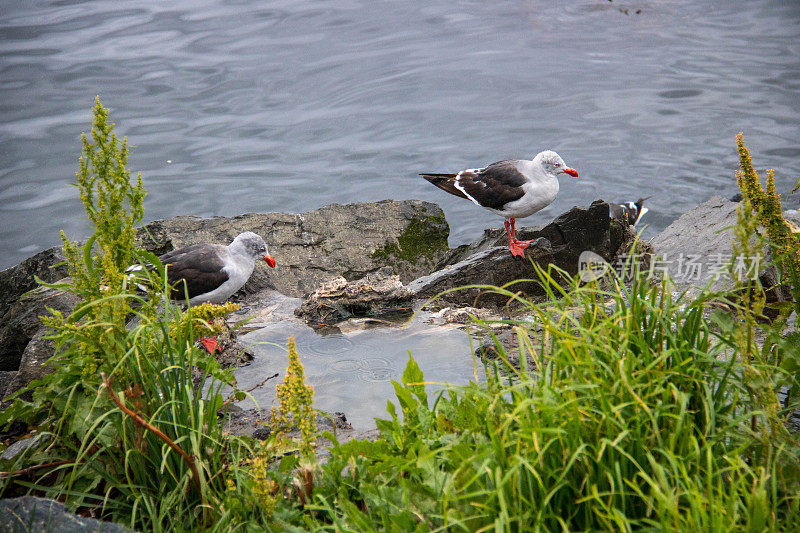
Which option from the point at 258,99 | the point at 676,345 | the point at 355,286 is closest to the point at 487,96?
the point at 258,99

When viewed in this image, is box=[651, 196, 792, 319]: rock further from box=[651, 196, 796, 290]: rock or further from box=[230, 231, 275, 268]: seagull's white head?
box=[230, 231, 275, 268]: seagull's white head

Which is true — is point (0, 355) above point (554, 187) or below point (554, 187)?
below

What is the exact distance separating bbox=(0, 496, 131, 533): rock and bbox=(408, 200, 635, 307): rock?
390 cm

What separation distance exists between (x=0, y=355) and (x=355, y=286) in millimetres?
3314

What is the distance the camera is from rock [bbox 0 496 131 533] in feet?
9.57

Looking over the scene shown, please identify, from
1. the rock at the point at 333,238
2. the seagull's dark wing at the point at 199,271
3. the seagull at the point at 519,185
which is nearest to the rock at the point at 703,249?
the seagull at the point at 519,185

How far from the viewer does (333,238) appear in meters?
8.85

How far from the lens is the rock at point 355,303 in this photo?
5988 mm

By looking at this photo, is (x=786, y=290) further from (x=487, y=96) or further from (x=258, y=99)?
(x=258, y=99)

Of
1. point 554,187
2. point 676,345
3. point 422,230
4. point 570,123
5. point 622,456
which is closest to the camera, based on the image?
point 622,456

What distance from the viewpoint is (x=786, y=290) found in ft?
19.3

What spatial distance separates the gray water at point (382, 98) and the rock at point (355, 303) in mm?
8103

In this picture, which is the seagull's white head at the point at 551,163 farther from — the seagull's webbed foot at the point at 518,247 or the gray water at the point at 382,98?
the gray water at the point at 382,98

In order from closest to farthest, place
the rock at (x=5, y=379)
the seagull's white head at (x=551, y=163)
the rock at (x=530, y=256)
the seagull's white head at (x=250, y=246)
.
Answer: the rock at (x=5, y=379) < the rock at (x=530, y=256) < the seagull's white head at (x=250, y=246) < the seagull's white head at (x=551, y=163)
